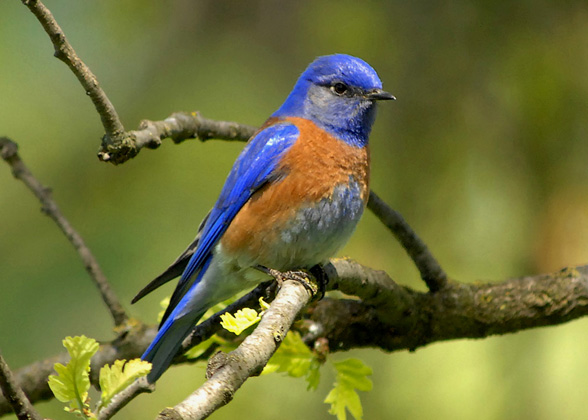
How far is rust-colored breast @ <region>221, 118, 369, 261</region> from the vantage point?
292 cm

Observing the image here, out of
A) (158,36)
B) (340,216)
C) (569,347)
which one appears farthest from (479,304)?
(158,36)

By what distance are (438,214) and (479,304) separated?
2.11ft

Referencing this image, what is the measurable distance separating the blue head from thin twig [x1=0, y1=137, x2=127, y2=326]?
3.67 ft

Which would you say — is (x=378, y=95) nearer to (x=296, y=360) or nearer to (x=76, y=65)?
(x=296, y=360)

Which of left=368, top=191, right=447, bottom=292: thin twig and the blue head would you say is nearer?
left=368, top=191, right=447, bottom=292: thin twig

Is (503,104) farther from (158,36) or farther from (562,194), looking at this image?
(158,36)

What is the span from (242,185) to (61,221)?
30.2 inches

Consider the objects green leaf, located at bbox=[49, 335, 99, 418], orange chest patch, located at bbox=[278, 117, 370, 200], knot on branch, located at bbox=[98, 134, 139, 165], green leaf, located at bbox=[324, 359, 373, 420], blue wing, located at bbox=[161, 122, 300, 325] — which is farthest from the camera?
blue wing, located at bbox=[161, 122, 300, 325]

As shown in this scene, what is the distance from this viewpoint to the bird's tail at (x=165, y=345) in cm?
284

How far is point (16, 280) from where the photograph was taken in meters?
3.92

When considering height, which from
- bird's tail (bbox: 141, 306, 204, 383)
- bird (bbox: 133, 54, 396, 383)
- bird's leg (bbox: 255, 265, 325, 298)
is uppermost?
bird (bbox: 133, 54, 396, 383)

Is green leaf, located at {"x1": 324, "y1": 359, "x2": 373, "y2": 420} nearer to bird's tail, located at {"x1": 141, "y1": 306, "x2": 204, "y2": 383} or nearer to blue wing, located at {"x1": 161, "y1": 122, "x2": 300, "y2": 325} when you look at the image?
bird's tail, located at {"x1": 141, "y1": 306, "x2": 204, "y2": 383}

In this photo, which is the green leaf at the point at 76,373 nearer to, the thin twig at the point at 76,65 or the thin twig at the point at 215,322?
the thin twig at the point at 76,65

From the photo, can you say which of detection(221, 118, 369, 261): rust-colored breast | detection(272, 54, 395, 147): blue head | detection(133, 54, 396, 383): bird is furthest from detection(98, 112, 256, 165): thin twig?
detection(221, 118, 369, 261): rust-colored breast
